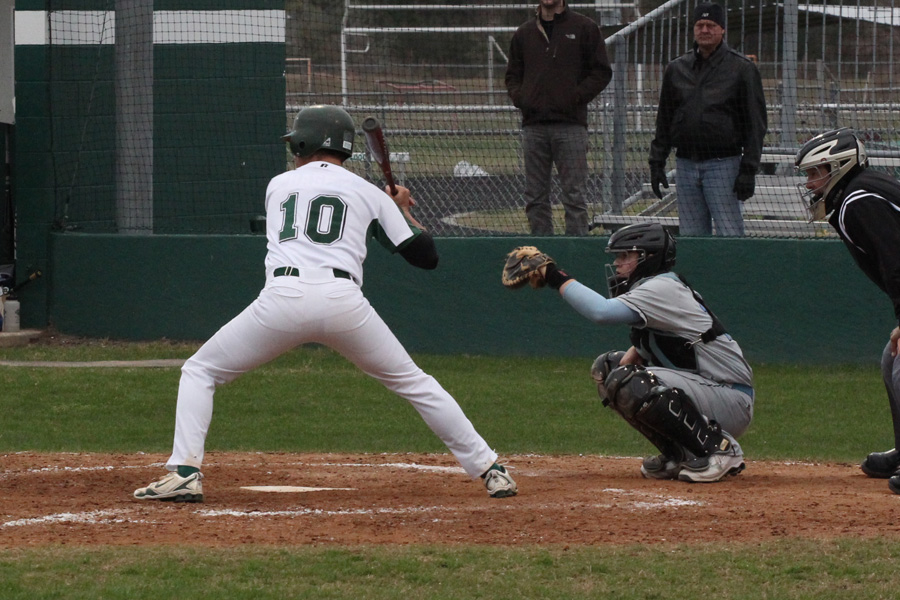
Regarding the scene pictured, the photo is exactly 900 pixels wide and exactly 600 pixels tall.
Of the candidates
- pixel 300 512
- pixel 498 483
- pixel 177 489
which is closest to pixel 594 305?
pixel 498 483

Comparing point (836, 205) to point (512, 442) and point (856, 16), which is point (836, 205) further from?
point (856, 16)

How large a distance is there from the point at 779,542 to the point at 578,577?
35.0 inches

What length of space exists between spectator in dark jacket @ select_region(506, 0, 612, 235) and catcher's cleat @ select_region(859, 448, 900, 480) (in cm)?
442

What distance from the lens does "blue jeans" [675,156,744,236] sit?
9.76 meters

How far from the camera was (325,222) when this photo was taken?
17.5 feet

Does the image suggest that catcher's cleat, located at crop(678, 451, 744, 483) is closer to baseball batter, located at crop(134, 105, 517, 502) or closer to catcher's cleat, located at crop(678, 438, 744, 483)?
catcher's cleat, located at crop(678, 438, 744, 483)

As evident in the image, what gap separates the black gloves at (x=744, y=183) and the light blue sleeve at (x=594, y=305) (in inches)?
161

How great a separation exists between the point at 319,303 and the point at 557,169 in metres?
5.46

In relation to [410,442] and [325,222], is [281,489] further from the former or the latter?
[410,442]

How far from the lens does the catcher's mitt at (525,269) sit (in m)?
5.64

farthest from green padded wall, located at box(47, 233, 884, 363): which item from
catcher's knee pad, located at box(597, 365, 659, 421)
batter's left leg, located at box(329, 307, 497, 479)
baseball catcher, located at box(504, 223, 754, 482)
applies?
batter's left leg, located at box(329, 307, 497, 479)

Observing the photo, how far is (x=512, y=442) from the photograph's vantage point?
7.78 m

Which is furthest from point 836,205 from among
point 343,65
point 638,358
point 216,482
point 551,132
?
point 343,65

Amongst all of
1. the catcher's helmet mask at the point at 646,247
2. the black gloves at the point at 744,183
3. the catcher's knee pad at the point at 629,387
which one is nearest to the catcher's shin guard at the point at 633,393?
the catcher's knee pad at the point at 629,387
